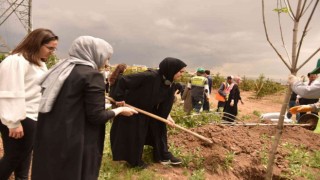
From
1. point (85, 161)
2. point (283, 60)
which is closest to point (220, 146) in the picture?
point (283, 60)

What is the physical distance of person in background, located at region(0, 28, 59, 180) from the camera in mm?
2357

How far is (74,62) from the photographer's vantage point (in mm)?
2088

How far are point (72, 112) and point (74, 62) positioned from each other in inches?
13.6

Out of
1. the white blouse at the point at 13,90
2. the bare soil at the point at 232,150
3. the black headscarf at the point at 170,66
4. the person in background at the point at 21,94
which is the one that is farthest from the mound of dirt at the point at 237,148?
the white blouse at the point at 13,90

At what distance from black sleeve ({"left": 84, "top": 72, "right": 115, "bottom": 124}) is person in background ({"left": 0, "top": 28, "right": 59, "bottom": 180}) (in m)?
0.68

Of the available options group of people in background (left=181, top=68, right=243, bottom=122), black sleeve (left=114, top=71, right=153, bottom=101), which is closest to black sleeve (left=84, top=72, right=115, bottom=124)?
black sleeve (left=114, top=71, right=153, bottom=101)

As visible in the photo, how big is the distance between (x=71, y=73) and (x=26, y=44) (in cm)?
75

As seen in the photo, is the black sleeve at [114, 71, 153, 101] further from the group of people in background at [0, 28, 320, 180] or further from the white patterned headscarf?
the white patterned headscarf

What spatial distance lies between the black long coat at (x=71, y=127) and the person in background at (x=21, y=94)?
14.1 inches

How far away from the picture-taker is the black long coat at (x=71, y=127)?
6.71 ft

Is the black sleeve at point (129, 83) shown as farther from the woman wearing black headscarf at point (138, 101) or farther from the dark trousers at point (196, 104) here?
the dark trousers at point (196, 104)

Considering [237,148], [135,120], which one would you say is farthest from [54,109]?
[237,148]

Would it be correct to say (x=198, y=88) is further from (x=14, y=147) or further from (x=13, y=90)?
(x=13, y=90)

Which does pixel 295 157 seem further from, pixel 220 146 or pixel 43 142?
pixel 43 142
